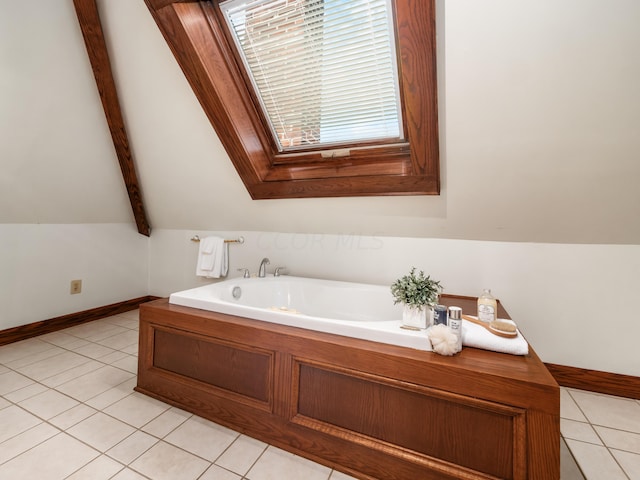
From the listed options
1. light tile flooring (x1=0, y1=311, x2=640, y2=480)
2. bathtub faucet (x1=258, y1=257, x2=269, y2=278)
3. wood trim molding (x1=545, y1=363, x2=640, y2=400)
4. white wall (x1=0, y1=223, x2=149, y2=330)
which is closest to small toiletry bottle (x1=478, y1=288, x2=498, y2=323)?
light tile flooring (x1=0, y1=311, x2=640, y2=480)

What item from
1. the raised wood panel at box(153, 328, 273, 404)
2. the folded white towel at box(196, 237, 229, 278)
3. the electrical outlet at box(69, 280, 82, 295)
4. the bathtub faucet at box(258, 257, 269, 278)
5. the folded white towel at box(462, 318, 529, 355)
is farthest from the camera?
the folded white towel at box(196, 237, 229, 278)

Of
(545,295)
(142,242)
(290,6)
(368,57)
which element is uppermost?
(290,6)

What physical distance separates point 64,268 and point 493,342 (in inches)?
130

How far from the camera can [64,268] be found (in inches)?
102

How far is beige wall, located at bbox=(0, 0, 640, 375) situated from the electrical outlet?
2.3 inches

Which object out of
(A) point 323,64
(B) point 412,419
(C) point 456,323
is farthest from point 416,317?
(A) point 323,64

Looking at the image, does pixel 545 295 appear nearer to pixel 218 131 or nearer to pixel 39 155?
pixel 218 131

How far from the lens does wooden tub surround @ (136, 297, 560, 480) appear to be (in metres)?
0.96

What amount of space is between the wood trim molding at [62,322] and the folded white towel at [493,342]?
10.5ft

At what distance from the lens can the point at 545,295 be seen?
1896 millimetres

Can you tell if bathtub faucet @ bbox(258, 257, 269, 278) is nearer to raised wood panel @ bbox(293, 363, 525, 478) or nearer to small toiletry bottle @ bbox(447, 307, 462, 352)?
raised wood panel @ bbox(293, 363, 525, 478)

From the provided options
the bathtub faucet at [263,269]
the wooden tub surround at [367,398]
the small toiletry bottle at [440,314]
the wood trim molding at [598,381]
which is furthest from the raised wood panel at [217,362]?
the wood trim molding at [598,381]

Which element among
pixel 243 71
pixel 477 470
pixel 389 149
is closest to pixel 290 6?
pixel 243 71

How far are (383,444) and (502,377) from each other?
52 cm
